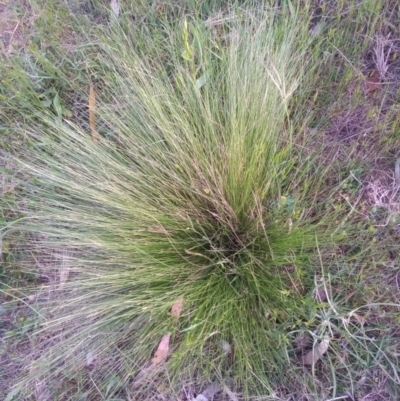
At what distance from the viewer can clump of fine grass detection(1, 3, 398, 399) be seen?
1322 millimetres

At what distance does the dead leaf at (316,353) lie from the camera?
1.30 metres

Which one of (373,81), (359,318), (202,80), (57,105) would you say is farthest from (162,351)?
(373,81)

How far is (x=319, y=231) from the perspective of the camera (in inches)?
54.2

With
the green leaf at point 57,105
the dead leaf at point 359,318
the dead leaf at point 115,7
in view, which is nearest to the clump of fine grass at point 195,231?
the dead leaf at point 359,318

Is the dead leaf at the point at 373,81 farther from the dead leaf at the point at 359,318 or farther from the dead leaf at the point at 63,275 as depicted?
the dead leaf at the point at 63,275

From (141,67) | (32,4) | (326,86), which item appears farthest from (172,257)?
(32,4)

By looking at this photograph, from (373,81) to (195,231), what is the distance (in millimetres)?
849

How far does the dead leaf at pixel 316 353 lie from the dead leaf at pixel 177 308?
15.3 inches

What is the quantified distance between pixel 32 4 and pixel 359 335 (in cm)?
172

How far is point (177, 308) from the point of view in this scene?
1.34 m

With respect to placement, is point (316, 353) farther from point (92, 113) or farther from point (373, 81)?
point (92, 113)

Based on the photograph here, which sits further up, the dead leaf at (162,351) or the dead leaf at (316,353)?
the dead leaf at (162,351)

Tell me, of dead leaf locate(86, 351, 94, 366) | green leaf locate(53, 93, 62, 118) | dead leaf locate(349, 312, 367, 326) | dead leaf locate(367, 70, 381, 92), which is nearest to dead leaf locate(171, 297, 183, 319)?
dead leaf locate(86, 351, 94, 366)

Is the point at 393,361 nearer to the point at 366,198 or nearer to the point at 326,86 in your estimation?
the point at 366,198
